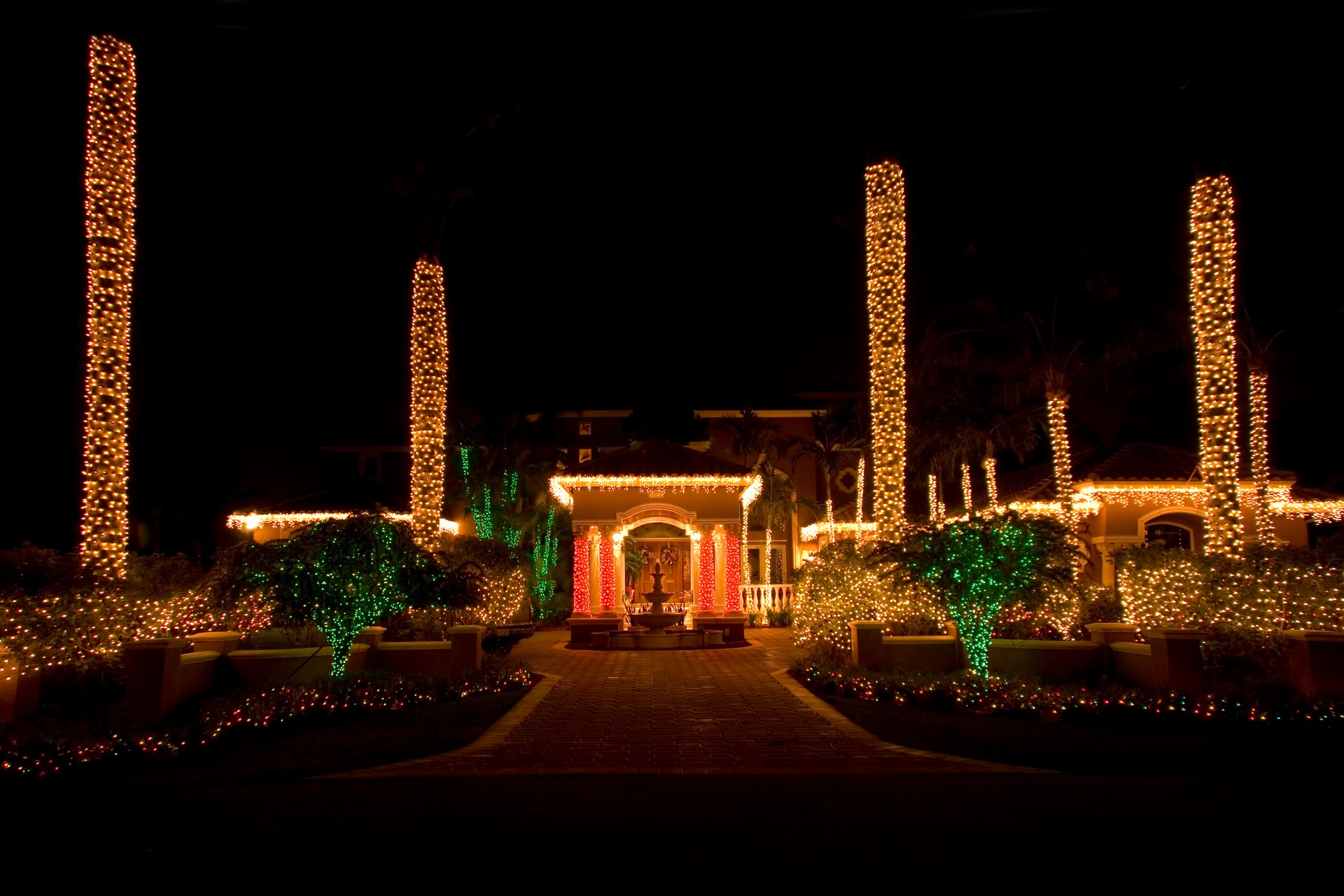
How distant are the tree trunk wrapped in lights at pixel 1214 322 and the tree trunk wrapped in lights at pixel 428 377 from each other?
1315 cm

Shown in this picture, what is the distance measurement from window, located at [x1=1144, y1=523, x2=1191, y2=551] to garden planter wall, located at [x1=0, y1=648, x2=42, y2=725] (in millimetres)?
26020

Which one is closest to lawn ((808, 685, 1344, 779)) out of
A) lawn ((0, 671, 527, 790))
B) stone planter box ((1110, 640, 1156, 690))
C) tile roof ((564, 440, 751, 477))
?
stone planter box ((1110, 640, 1156, 690))

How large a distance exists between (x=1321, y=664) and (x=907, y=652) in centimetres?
476

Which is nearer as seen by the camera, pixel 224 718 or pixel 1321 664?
pixel 224 718

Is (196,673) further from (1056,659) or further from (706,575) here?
(706,575)

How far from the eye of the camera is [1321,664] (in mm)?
10141

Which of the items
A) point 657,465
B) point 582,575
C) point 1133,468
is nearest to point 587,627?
point 582,575

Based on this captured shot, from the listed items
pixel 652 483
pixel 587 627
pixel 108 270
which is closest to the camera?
pixel 108 270

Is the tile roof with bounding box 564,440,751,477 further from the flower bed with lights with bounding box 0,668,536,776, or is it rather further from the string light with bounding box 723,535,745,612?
the flower bed with lights with bounding box 0,668,536,776

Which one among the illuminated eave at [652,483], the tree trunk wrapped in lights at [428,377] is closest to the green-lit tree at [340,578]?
the tree trunk wrapped in lights at [428,377]

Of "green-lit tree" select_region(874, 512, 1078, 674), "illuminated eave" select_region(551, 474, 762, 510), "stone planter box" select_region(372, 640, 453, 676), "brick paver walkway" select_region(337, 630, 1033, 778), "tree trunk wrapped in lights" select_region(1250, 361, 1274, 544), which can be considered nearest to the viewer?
"brick paver walkway" select_region(337, 630, 1033, 778)

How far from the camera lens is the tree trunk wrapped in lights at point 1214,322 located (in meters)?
14.1

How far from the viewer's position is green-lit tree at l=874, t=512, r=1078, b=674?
36.0ft

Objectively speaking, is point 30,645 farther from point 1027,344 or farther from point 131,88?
point 1027,344
